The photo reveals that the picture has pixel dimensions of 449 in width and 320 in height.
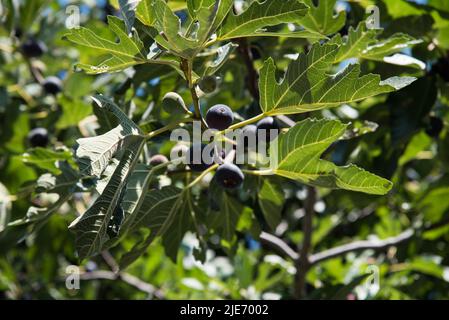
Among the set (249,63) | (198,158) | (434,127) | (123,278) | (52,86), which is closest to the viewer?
(198,158)

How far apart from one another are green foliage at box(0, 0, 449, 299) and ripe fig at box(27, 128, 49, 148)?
5.3 inches

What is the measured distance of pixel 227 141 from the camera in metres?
1.86

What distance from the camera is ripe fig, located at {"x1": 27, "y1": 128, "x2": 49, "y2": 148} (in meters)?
2.95

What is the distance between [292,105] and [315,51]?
160 millimetres

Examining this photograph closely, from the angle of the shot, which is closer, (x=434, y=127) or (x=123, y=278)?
(x=434, y=127)

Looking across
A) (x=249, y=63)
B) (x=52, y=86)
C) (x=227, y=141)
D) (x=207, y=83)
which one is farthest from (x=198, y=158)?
(x=52, y=86)

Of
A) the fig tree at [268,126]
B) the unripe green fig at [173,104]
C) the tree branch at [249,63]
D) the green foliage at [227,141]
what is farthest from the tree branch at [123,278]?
the unripe green fig at [173,104]

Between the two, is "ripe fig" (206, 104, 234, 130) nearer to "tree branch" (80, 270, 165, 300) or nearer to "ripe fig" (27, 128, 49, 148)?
"ripe fig" (27, 128, 49, 148)

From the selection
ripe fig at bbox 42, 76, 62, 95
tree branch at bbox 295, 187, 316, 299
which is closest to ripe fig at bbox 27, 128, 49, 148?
ripe fig at bbox 42, 76, 62, 95

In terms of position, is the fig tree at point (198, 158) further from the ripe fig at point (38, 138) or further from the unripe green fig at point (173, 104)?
the ripe fig at point (38, 138)

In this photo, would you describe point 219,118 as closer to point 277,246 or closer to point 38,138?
point 277,246

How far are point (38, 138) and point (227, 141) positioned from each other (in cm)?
140

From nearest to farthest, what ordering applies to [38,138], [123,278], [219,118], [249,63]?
[219,118] < [249,63] < [38,138] < [123,278]
